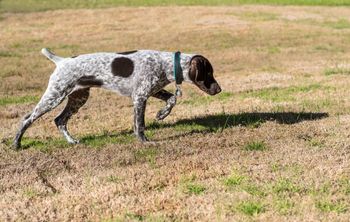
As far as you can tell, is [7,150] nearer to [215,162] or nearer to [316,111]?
[215,162]

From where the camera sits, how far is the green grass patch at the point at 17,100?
1355cm

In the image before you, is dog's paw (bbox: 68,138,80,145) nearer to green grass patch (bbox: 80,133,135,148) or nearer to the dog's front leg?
green grass patch (bbox: 80,133,135,148)

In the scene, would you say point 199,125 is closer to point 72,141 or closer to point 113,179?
point 72,141

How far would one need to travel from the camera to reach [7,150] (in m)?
8.86

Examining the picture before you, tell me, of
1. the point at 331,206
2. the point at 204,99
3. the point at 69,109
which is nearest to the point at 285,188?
the point at 331,206

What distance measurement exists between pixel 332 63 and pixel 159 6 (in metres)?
25.9

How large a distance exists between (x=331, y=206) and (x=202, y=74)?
387cm

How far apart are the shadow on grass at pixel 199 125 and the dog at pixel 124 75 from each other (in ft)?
1.52

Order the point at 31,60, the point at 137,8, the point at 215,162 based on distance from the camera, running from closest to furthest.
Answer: the point at 215,162 < the point at 31,60 < the point at 137,8

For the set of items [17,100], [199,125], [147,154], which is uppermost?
[147,154]

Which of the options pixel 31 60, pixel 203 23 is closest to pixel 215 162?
pixel 31 60

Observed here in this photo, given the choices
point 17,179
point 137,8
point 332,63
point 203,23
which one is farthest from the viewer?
point 137,8

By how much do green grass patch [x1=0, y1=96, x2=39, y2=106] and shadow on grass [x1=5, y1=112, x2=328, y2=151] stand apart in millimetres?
4080

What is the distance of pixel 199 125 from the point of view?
1034 centimetres
